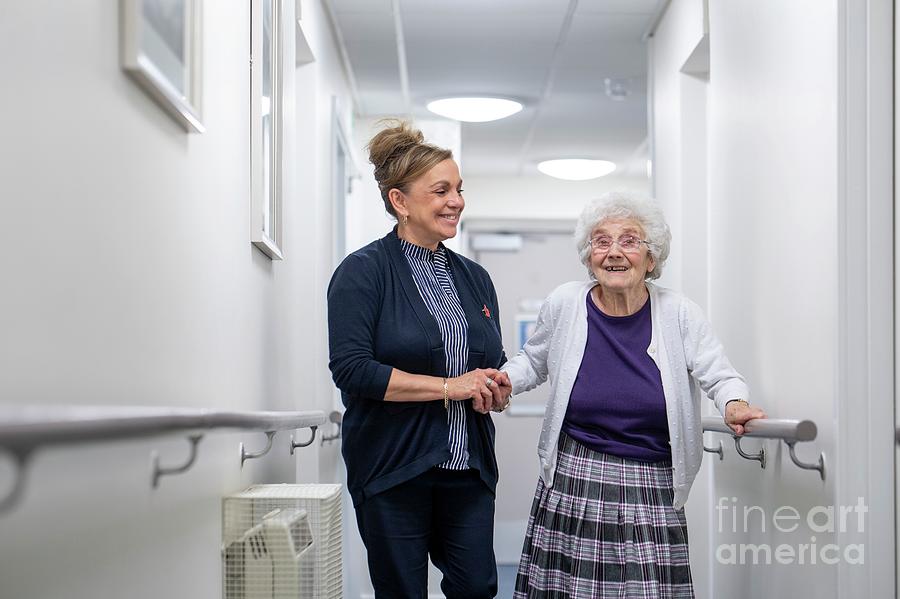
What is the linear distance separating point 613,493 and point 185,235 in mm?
1165

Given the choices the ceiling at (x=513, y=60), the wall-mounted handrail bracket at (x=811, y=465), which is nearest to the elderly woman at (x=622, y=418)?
the wall-mounted handrail bracket at (x=811, y=465)

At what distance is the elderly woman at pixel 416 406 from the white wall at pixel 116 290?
29cm

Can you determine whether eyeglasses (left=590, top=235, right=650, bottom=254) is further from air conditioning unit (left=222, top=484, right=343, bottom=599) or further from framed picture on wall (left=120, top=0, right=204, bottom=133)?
framed picture on wall (left=120, top=0, right=204, bottom=133)

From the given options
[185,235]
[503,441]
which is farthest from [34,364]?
[503,441]

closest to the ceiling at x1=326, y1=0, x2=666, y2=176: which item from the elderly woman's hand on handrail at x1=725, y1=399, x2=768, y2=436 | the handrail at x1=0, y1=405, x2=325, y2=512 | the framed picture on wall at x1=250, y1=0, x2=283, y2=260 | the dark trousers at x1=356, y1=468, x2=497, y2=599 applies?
the framed picture on wall at x1=250, y1=0, x2=283, y2=260

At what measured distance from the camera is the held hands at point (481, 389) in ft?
7.50

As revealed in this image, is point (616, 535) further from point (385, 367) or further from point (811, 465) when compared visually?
point (385, 367)

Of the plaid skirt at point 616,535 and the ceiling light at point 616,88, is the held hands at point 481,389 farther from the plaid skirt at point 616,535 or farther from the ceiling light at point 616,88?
the ceiling light at point 616,88

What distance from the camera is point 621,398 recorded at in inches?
94.5

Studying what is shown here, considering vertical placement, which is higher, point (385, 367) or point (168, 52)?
point (168, 52)

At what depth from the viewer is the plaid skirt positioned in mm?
2355

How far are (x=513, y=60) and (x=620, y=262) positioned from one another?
3136 millimetres

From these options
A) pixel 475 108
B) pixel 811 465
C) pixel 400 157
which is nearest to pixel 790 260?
pixel 811 465

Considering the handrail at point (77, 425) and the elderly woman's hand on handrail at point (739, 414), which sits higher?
the handrail at point (77, 425)
